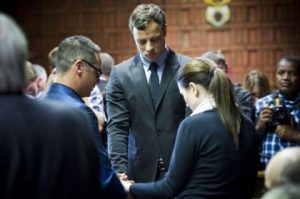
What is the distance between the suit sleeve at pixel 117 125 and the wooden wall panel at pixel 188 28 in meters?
5.76

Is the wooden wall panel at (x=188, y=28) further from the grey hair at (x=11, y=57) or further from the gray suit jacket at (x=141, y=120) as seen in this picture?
the grey hair at (x=11, y=57)

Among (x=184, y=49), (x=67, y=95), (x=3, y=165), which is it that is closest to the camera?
(x=3, y=165)

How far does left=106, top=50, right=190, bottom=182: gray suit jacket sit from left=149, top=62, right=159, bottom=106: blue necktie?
0.03 meters

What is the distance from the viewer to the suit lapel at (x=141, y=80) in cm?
354

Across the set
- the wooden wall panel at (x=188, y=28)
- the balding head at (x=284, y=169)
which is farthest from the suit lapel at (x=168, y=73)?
the wooden wall panel at (x=188, y=28)

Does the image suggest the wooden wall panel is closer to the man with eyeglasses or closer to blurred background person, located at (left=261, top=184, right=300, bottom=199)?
the man with eyeglasses

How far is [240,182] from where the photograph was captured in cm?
289

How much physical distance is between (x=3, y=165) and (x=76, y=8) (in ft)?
26.2

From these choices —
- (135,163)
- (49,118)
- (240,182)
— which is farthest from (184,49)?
(49,118)

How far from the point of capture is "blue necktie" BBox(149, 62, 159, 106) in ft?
11.7

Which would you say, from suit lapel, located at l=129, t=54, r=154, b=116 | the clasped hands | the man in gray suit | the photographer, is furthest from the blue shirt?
the clasped hands

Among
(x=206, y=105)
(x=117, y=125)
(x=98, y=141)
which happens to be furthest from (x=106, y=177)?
(x=117, y=125)

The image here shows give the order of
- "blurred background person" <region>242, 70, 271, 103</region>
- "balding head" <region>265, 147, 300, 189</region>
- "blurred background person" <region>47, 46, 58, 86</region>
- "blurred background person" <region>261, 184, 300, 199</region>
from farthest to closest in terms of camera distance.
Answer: "blurred background person" <region>242, 70, 271, 103</region> < "blurred background person" <region>47, 46, 58, 86</region> < "balding head" <region>265, 147, 300, 189</region> < "blurred background person" <region>261, 184, 300, 199</region>

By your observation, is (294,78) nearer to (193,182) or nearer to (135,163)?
(135,163)
